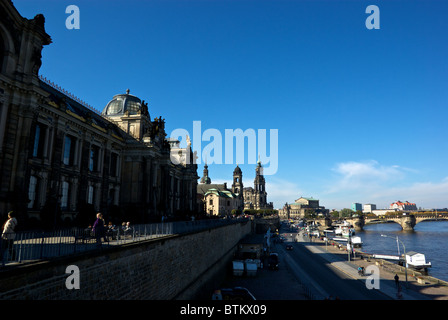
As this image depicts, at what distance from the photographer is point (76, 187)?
1185 inches

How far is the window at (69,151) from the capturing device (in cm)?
2914

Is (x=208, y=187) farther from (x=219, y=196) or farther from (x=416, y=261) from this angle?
(x=416, y=261)

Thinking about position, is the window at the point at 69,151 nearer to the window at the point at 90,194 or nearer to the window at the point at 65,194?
the window at the point at 65,194

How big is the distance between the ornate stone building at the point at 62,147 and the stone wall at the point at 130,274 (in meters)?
9.28

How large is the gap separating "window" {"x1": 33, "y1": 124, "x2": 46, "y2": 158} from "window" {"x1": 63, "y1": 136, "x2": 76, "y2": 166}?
3208 millimetres

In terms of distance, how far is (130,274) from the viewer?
14711 mm

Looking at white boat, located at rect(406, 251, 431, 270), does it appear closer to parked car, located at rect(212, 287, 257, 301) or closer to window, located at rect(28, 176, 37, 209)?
parked car, located at rect(212, 287, 257, 301)

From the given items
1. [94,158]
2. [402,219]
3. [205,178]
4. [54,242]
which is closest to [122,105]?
→ [94,158]

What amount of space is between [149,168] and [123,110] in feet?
37.9

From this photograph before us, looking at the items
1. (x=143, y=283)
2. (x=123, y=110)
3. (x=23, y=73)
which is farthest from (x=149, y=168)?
(x=143, y=283)

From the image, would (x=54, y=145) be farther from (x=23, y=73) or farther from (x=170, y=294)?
(x=170, y=294)

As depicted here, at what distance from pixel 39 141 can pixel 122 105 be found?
2117 cm

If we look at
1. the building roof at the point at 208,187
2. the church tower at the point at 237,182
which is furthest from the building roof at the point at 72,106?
the church tower at the point at 237,182

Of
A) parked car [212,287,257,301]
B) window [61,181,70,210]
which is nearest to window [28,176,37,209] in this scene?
window [61,181,70,210]
